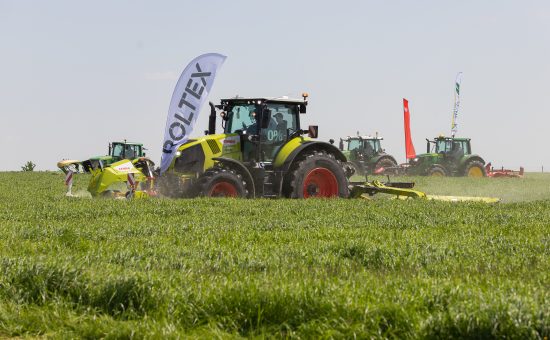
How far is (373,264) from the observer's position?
8141 mm

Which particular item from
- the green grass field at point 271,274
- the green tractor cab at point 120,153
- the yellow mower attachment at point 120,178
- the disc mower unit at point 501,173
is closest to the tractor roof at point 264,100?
the yellow mower attachment at point 120,178

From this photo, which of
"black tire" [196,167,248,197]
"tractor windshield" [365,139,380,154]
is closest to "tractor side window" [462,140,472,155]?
"tractor windshield" [365,139,380,154]

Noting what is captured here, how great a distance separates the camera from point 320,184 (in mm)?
18609

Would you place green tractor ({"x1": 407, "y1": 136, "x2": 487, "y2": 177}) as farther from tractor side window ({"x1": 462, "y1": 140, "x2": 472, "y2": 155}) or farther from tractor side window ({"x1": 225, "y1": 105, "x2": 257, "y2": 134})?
tractor side window ({"x1": 225, "y1": 105, "x2": 257, "y2": 134})

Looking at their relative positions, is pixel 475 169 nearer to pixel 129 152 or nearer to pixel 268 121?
pixel 129 152

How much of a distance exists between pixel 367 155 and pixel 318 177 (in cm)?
2049

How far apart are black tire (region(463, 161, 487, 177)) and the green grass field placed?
24958mm

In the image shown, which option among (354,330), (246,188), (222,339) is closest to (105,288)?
(222,339)

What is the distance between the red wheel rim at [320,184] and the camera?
18.3 m

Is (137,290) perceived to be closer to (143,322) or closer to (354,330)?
(143,322)

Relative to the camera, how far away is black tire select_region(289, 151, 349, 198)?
17.6 meters

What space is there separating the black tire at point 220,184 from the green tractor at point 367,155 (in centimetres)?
2161

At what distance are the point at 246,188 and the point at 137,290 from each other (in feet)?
37.0

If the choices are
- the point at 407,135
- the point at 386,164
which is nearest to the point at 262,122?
the point at 407,135
